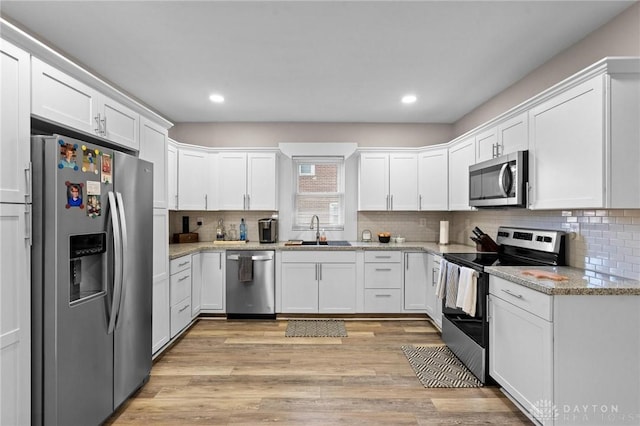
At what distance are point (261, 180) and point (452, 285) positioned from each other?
2766 millimetres

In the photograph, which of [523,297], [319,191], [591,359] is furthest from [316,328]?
[591,359]

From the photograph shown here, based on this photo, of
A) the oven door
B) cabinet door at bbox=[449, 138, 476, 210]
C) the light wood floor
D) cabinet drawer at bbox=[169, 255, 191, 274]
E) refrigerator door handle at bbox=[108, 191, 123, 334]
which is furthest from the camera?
cabinet door at bbox=[449, 138, 476, 210]

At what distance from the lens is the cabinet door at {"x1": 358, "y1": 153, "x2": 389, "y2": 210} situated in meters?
4.55

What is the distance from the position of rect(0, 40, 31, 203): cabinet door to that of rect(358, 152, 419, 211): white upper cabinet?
140 inches

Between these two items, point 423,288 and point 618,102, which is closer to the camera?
point 618,102

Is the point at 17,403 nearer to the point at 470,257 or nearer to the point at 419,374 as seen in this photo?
the point at 419,374

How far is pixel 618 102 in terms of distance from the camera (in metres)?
1.96

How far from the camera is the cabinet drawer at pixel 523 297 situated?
195 centimetres

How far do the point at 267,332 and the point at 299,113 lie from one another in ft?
9.12

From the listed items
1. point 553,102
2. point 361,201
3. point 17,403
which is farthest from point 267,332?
point 553,102

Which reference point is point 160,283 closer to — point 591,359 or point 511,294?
point 511,294

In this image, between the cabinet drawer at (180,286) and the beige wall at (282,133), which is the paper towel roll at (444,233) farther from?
the cabinet drawer at (180,286)

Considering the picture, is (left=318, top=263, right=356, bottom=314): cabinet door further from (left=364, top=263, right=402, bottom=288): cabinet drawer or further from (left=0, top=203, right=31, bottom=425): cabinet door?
(left=0, top=203, right=31, bottom=425): cabinet door

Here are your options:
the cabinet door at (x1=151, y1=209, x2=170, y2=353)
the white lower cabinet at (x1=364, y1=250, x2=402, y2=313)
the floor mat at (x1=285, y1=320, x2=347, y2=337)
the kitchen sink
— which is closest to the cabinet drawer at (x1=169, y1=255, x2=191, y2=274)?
the cabinet door at (x1=151, y1=209, x2=170, y2=353)
